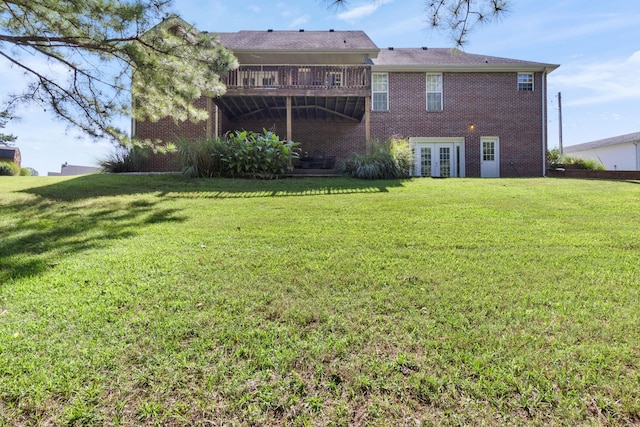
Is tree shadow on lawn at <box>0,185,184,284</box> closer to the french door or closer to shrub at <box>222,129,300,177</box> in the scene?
shrub at <box>222,129,300,177</box>

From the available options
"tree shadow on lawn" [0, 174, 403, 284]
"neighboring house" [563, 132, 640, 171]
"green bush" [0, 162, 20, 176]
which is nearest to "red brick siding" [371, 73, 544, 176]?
"tree shadow on lawn" [0, 174, 403, 284]

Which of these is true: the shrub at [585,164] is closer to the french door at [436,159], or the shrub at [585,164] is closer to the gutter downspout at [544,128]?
the gutter downspout at [544,128]

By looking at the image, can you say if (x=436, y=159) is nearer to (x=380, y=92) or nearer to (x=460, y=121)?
(x=460, y=121)

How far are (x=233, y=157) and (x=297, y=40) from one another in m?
7.90

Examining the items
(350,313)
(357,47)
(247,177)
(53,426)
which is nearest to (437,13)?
(350,313)

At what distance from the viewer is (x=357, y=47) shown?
1408cm

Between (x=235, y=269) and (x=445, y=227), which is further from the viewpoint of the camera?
(x=445, y=227)

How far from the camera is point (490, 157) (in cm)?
1552

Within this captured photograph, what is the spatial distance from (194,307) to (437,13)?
4.09 metres

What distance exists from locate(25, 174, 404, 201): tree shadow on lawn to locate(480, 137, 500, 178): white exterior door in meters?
8.01

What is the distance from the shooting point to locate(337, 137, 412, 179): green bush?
33.7 ft

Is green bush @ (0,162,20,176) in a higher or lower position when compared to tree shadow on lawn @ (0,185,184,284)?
higher

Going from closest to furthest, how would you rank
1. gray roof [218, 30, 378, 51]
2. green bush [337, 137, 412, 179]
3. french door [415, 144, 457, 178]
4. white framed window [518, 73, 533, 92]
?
green bush [337, 137, 412, 179], gray roof [218, 30, 378, 51], white framed window [518, 73, 533, 92], french door [415, 144, 457, 178]

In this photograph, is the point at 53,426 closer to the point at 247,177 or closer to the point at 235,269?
the point at 235,269
